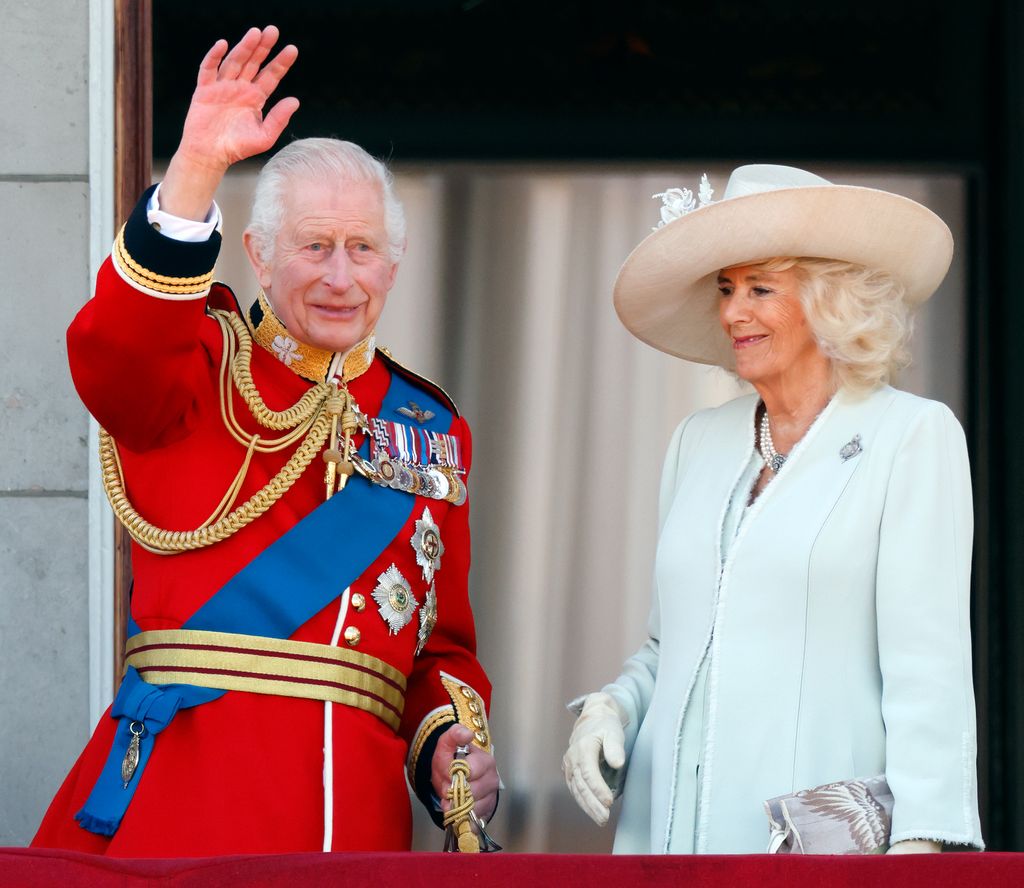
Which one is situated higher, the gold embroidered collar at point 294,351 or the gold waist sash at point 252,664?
the gold embroidered collar at point 294,351

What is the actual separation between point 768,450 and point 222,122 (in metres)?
0.96

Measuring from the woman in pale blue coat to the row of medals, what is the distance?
1.14ft

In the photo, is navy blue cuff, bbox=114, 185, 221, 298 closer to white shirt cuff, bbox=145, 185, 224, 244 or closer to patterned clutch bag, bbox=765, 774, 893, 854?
white shirt cuff, bbox=145, 185, 224, 244

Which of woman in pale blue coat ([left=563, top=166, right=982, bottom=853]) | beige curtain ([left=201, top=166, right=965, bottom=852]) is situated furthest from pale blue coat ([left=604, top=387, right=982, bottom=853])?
beige curtain ([left=201, top=166, right=965, bottom=852])

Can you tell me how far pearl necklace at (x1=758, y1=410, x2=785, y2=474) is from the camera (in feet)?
8.34

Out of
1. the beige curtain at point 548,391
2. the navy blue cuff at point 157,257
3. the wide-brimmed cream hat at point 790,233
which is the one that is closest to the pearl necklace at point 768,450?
the wide-brimmed cream hat at point 790,233

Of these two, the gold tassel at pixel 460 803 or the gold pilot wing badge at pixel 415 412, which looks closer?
the gold tassel at pixel 460 803

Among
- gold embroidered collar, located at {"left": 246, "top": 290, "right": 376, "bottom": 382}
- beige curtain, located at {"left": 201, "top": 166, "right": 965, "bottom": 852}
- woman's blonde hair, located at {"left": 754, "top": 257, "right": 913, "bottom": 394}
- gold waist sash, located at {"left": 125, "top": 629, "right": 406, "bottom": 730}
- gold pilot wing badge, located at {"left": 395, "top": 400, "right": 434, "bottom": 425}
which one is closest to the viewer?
gold waist sash, located at {"left": 125, "top": 629, "right": 406, "bottom": 730}

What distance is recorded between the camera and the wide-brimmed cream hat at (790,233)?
2484mm

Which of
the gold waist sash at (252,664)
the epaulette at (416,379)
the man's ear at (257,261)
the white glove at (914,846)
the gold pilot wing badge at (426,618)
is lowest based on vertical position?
the white glove at (914,846)

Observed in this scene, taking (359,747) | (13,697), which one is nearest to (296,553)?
(359,747)

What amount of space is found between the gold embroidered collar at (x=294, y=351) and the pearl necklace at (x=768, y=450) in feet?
2.11

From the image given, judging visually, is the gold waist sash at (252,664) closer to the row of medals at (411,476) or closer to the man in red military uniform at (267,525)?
the man in red military uniform at (267,525)

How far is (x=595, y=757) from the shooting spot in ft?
8.02
